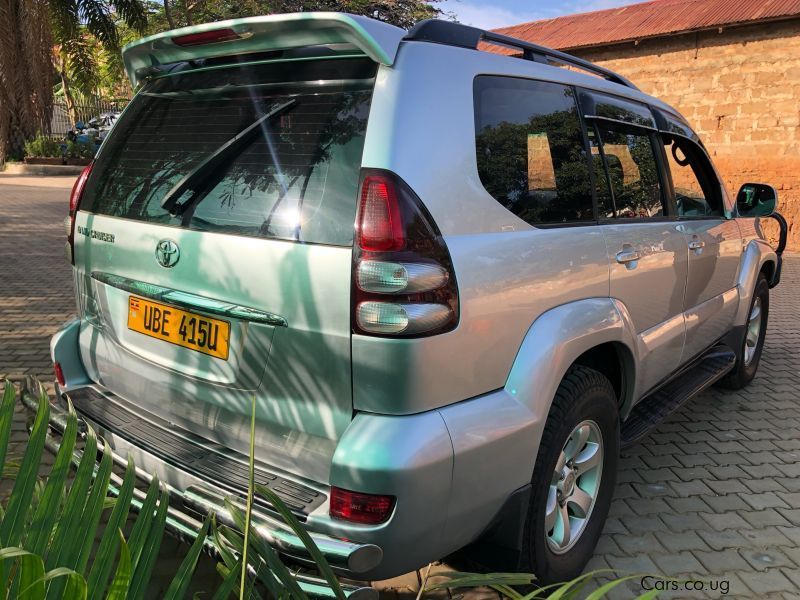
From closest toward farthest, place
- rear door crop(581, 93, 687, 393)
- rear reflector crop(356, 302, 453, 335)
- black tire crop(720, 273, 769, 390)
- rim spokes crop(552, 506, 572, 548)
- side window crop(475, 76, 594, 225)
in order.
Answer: rear reflector crop(356, 302, 453, 335) < side window crop(475, 76, 594, 225) < rim spokes crop(552, 506, 572, 548) < rear door crop(581, 93, 687, 393) < black tire crop(720, 273, 769, 390)

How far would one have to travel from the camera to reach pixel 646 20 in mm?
14289

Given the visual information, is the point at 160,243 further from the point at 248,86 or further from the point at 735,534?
the point at 735,534

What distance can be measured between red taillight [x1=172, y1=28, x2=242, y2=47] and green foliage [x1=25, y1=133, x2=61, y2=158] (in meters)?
22.8

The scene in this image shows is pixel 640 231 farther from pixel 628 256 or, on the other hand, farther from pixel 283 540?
pixel 283 540

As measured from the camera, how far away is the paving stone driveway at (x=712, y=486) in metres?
2.80

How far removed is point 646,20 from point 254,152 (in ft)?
47.8

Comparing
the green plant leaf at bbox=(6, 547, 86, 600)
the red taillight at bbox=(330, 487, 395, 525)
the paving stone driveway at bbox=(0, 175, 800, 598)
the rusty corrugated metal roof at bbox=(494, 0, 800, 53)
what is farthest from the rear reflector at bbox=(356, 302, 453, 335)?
the rusty corrugated metal roof at bbox=(494, 0, 800, 53)

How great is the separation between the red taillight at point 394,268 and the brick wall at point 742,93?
12.8m

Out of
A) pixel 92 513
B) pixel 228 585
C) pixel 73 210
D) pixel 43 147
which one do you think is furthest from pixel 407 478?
pixel 43 147

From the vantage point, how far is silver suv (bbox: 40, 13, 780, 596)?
1.90 metres

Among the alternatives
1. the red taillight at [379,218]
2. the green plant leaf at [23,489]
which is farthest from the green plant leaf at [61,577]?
the red taillight at [379,218]

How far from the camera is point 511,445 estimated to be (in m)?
2.10

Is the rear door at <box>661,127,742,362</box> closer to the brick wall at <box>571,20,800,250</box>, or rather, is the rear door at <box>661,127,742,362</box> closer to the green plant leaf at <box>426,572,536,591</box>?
the green plant leaf at <box>426,572,536,591</box>

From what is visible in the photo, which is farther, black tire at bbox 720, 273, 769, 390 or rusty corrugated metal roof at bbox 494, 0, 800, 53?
rusty corrugated metal roof at bbox 494, 0, 800, 53
